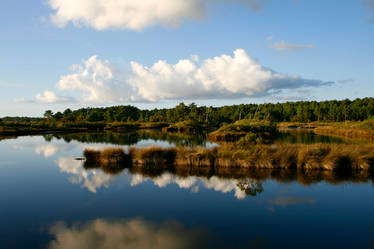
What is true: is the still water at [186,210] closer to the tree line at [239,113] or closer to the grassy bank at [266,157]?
the grassy bank at [266,157]

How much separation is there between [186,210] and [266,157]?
8236 mm

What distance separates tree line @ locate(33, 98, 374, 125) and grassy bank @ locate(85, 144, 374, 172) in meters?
63.8

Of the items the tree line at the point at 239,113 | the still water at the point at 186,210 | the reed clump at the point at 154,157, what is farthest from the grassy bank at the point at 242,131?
the tree line at the point at 239,113

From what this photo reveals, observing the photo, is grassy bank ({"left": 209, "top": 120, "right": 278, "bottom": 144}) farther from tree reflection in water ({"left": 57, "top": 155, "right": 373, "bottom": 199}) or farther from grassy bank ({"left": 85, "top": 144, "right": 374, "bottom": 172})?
tree reflection in water ({"left": 57, "top": 155, "right": 373, "bottom": 199})

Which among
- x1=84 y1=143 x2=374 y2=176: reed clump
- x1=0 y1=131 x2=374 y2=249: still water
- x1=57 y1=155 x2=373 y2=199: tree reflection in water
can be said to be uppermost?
x1=84 y1=143 x2=374 y2=176: reed clump

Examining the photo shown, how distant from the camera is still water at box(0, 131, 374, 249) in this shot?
303 inches

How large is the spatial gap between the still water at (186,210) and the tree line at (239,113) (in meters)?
68.3

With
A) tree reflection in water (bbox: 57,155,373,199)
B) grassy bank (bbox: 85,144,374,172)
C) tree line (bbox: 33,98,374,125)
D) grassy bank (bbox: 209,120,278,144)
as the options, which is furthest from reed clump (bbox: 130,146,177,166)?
tree line (bbox: 33,98,374,125)

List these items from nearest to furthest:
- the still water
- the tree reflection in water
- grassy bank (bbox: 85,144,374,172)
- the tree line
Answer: the still water < the tree reflection in water < grassy bank (bbox: 85,144,374,172) < the tree line

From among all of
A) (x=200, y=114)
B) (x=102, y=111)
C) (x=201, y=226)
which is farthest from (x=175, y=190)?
(x=102, y=111)

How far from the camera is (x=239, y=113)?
98.2 m

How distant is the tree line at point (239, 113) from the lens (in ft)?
295

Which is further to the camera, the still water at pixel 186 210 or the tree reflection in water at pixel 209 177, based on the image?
the tree reflection in water at pixel 209 177

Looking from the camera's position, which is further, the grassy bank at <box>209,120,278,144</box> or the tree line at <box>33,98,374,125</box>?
the tree line at <box>33,98,374,125</box>
